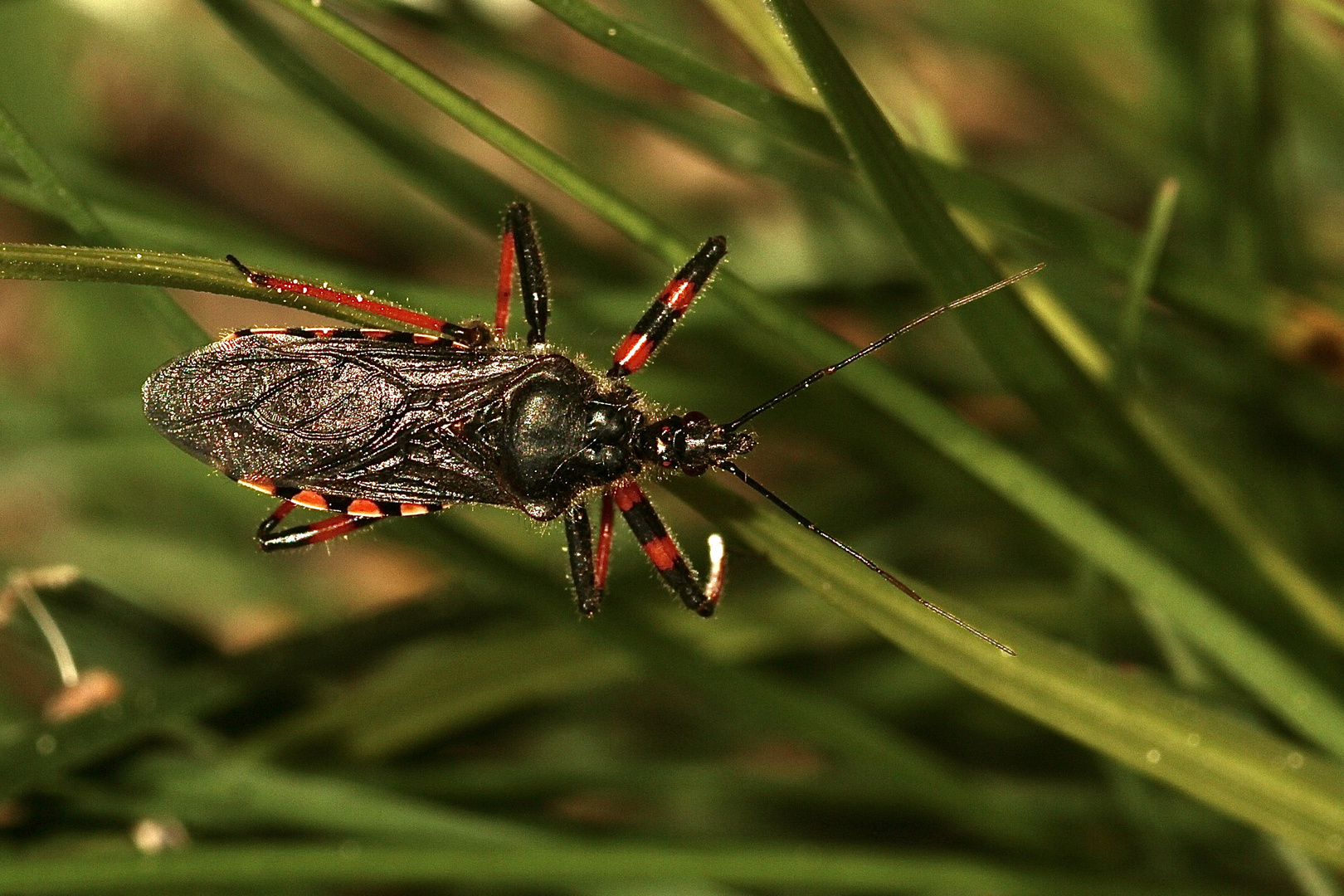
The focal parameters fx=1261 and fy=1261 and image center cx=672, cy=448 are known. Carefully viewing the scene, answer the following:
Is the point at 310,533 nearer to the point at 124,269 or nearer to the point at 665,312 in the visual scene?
the point at 665,312

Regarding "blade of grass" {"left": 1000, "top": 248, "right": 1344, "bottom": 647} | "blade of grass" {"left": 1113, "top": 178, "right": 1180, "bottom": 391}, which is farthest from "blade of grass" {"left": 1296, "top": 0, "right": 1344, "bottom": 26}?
"blade of grass" {"left": 1000, "top": 248, "right": 1344, "bottom": 647}

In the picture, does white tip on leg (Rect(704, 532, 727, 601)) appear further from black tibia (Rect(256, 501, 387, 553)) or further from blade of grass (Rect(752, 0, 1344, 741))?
black tibia (Rect(256, 501, 387, 553))

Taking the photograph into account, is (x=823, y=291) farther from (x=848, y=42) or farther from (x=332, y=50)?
(x=332, y=50)

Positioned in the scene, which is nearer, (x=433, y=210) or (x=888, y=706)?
(x=888, y=706)

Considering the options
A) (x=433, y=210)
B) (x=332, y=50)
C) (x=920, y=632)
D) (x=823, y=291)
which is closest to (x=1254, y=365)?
(x=823, y=291)

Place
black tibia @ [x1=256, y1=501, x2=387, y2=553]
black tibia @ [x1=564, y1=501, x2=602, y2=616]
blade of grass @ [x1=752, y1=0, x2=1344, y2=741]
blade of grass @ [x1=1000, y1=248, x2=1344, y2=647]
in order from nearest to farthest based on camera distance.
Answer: blade of grass @ [x1=752, y1=0, x2=1344, y2=741]
blade of grass @ [x1=1000, y1=248, x2=1344, y2=647]
black tibia @ [x1=564, y1=501, x2=602, y2=616]
black tibia @ [x1=256, y1=501, x2=387, y2=553]

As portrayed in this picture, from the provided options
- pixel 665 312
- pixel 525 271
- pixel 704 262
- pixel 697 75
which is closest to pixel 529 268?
pixel 525 271

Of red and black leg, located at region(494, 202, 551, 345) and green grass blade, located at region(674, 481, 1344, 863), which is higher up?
red and black leg, located at region(494, 202, 551, 345)
